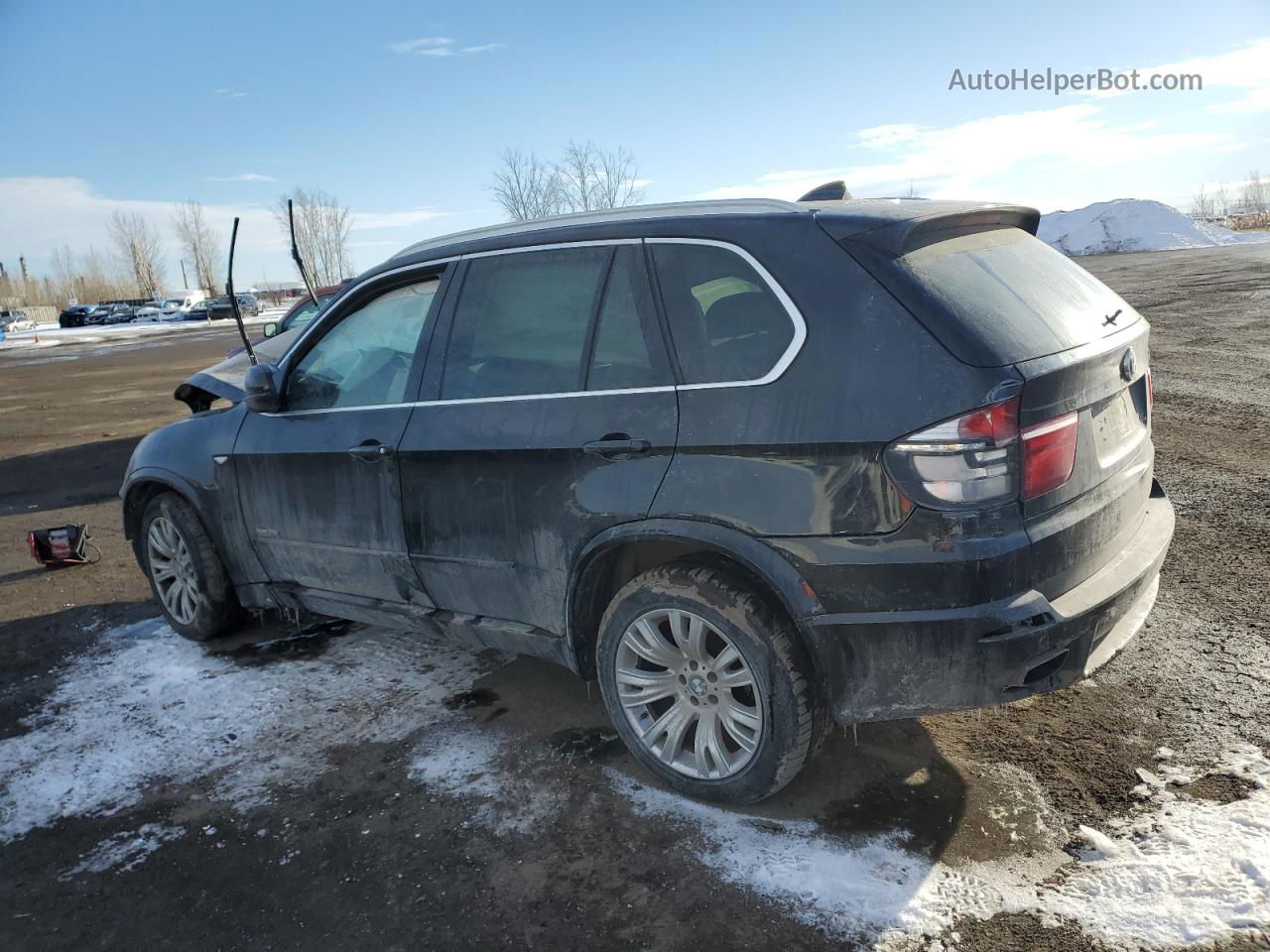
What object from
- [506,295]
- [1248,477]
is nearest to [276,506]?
[506,295]

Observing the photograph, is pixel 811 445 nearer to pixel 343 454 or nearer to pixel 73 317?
pixel 343 454

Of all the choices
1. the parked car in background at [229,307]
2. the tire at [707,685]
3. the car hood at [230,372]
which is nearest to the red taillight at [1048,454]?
the tire at [707,685]

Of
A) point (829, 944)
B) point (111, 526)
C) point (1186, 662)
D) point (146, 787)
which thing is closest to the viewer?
point (829, 944)

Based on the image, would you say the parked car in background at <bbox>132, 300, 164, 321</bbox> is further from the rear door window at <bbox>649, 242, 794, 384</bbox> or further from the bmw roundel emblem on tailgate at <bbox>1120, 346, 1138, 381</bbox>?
the bmw roundel emblem on tailgate at <bbox>1120, 346, 1138, 381</bbox>

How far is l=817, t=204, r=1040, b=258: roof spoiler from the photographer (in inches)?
111

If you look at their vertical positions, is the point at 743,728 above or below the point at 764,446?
below

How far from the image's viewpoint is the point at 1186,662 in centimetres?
379

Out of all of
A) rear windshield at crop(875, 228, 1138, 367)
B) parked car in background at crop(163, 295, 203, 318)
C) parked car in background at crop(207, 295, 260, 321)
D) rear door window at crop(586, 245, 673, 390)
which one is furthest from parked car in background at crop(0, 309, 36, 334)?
rear windshield at crop(875, 228, 1138, 367)

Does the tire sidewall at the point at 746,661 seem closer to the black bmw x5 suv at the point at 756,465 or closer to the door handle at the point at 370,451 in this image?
the black bmw x5 suv at the point at 756,465

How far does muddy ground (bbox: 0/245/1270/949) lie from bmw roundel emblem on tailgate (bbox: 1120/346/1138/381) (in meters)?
1.28

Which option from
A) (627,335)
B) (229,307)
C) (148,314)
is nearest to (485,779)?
(627,335)

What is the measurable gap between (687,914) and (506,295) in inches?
87.9

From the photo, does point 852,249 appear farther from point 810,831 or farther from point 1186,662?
point 1186,662

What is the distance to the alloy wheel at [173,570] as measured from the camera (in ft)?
16.1
